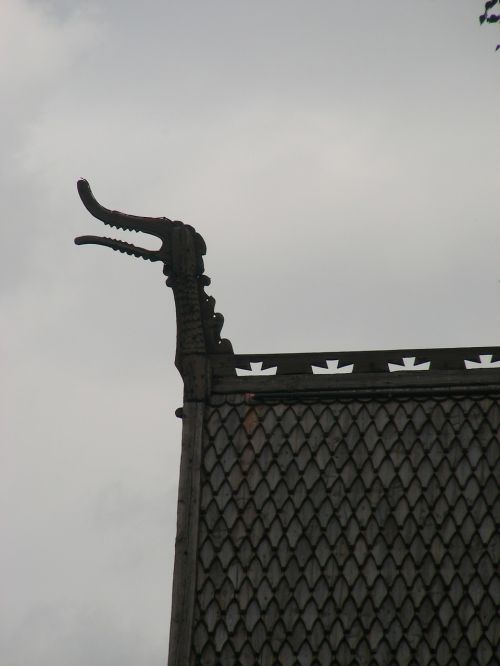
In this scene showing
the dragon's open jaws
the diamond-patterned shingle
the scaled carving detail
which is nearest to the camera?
the diamond-patterned shingle

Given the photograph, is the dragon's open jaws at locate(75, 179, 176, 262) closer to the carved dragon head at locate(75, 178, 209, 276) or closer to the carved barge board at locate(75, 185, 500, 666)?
the carved dragon head at locate(75, 178, 209, 276)

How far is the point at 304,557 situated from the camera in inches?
457

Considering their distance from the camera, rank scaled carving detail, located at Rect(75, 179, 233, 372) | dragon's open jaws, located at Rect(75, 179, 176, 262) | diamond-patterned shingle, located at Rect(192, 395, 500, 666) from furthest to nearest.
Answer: dragon's open jaws, located at Rect(75, 179, 176, 262), scaled carving detail, located at Rect(75, 179, 233, 372), diamond-patterned shingle, located at Rect(192, 395, 500, 666)

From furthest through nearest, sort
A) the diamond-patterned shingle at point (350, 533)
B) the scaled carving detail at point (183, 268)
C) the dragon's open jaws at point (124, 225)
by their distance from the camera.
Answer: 1. the dragon's open jaws at point (124, 225)
2. the scaled carving detail at point (183, 268)
3. the diamond-patterned shingle at point (350, 533)

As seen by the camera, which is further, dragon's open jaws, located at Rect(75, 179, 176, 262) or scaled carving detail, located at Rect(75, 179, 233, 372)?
dragon's open jaws, located at Rect(75, 179, 176, 262)

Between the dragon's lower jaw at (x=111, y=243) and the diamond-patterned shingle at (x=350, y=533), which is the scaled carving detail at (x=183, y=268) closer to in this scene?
the dragon's lower jaw at (x=111, y=243)

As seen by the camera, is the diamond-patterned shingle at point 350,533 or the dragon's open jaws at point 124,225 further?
the dragon's open jaws at point 124,225

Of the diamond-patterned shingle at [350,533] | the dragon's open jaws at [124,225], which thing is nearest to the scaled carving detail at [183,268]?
the dragon's open jaws at [124,225]

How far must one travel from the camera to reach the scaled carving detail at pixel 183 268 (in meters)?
12.4

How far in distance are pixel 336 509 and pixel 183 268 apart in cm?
252

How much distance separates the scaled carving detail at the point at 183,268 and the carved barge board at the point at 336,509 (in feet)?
0.10

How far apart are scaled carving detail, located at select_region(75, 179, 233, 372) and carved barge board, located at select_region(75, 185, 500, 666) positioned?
0.10 feet

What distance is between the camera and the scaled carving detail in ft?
40.8

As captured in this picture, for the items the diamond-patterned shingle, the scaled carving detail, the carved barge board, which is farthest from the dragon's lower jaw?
the diamond-patterned shingle
